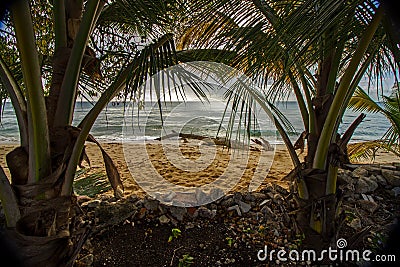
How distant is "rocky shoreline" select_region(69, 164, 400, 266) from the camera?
158 cm

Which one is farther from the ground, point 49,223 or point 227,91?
point 227,91

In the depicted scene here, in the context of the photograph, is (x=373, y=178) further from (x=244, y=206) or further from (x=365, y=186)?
(x=244, y=206)

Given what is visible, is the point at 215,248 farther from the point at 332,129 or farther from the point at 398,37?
the point at 398,37

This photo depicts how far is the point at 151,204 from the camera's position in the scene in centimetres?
199

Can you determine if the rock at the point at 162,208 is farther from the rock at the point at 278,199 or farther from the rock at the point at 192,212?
the rock at the point at 278,199

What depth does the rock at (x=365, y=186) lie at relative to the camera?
2365 mm

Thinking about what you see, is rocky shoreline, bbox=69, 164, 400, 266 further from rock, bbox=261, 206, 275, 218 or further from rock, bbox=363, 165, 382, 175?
rock, bbox=363, 165, 382, 175

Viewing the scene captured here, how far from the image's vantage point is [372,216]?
2051 millimetres

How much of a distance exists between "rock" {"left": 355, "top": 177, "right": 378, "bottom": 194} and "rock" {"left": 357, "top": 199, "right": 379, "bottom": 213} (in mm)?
182

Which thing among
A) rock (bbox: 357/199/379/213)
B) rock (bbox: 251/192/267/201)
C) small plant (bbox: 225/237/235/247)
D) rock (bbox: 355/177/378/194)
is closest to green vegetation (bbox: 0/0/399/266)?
small plant (bbox: 225/237/235/247)

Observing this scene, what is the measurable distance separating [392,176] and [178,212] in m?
2.05

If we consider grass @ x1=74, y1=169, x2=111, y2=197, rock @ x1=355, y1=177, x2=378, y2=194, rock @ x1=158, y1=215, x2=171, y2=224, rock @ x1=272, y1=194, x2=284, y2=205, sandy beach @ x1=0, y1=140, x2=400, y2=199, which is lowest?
sandy beach @ x1=0, y1=140, x2=400, y2=199

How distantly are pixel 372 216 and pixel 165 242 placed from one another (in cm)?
157

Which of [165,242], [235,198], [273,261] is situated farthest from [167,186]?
[273,261]
